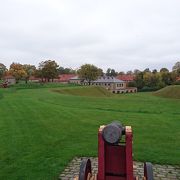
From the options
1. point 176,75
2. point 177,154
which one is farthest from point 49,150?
point 176,75

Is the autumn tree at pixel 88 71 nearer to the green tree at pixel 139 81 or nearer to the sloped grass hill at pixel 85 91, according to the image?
the green tree at pixel 139 81

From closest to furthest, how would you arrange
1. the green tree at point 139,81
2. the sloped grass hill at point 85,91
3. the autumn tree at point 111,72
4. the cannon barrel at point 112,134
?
1. the cannon barrel at point 112,134
2. the sloped grass hill at point 85,91
3. the green tree at point 139,81
4. the autumn tree at point 111,72

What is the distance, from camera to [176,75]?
107062 millimetres

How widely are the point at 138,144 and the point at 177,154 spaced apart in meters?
1.90

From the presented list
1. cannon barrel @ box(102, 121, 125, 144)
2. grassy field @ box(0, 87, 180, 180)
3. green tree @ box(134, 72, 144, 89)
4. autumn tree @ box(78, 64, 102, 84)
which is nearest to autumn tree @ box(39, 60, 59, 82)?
autumn tree @ box(78, 64, 102, 84)

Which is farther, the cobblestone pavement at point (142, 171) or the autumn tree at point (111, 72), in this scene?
the autumn tree at point (111, 72)

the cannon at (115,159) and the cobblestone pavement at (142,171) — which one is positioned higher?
the cannon at (115,159)

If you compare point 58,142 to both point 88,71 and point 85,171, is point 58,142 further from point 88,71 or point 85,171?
point 88,71

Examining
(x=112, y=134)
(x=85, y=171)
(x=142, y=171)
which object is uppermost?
(x=112, y=134)

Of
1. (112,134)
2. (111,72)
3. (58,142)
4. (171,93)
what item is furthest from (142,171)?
(111,72)

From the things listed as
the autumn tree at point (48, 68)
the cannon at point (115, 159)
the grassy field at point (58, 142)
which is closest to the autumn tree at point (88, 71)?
the autumn tree at point (48, 68)

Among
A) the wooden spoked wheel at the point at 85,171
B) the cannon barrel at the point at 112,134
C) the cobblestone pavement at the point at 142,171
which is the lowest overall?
the cobblestone pavement at the point at 142,171

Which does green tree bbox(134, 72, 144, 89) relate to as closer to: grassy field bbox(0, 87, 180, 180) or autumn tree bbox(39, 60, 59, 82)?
autumn tree bbox(39, 60, 59, 82)

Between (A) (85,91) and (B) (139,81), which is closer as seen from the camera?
(A) (85,91)
